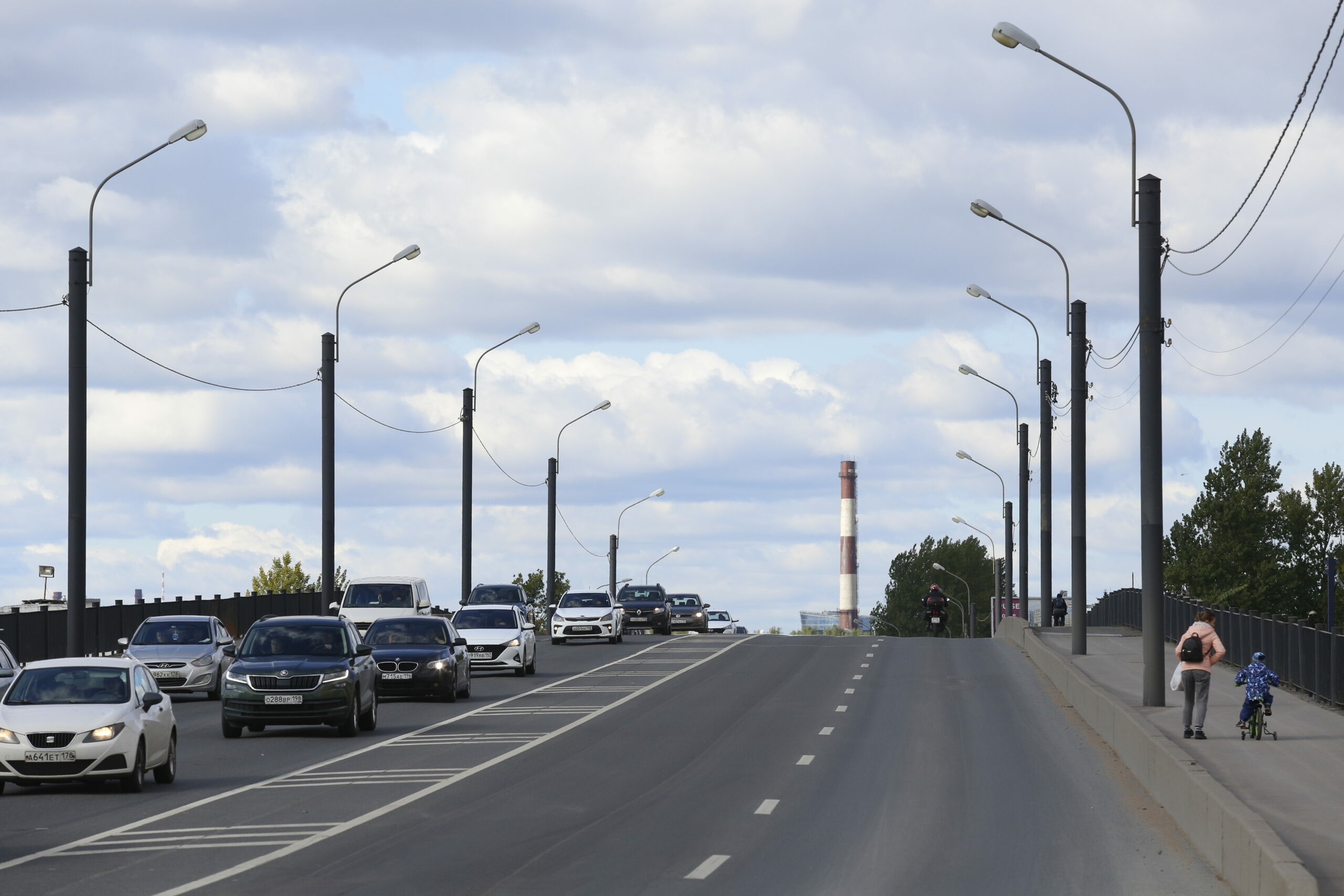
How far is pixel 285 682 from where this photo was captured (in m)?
24.7

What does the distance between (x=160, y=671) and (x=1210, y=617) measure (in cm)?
1872

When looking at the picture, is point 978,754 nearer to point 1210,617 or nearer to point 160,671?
point 1210,617

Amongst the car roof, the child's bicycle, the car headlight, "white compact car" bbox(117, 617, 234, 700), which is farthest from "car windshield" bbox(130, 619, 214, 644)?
the child's bicycle

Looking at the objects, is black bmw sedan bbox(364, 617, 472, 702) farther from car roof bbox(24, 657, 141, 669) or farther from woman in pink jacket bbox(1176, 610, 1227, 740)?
woman in pink jacket bbox(1176, 610, 1227, 740)

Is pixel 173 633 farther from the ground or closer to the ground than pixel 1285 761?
farther from the ground

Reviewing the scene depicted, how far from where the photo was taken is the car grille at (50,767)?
18.6 metres

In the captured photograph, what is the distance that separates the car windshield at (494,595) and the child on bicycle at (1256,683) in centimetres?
3451

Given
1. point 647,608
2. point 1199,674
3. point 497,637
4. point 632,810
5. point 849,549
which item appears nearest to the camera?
point 632,810

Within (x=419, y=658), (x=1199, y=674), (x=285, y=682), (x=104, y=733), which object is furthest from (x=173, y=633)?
(x=1199, y=674)

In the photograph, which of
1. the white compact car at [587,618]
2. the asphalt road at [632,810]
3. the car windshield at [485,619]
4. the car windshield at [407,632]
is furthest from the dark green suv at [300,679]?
the white compact car at [587,618]

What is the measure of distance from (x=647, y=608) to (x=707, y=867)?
169ft

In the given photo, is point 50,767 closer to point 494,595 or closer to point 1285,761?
point 1285,761

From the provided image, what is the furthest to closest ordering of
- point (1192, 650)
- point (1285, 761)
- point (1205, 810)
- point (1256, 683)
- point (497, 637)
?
point (497, 637) → point (1256, 683) → point (1192, 650) → point (1285, 761) → point (1205, 810)

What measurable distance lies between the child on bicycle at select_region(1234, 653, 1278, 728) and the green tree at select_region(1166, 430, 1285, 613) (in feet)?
311
